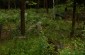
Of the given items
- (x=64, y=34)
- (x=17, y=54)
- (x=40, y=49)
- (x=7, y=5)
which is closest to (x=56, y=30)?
(x=64, y=34)

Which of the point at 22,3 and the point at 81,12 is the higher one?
the point at 22,3

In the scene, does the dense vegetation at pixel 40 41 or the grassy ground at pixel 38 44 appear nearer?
the grassy ground at pixel 38 44

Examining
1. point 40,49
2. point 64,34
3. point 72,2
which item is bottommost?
point 64,34

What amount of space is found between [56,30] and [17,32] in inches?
205

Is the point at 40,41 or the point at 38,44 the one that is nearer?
the point at 40,41

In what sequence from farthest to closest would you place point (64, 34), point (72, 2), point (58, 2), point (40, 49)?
point (58, 2)
point (64, 34)
point (72, 2)
point (40, 49)

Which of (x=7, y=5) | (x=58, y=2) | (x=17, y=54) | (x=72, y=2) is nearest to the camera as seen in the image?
(x=17, y=54)

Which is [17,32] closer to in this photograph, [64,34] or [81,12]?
[64,34]

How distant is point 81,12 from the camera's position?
41969 mm

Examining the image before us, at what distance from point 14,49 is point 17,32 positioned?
6.60 m

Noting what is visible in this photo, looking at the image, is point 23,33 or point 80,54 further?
point 23,33

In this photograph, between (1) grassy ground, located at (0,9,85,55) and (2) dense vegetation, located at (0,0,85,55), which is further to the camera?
(2) dense vegetation, located at (0,0,85,55)

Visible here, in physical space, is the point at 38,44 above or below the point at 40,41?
below

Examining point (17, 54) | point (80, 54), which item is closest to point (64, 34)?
point (17, 54)
